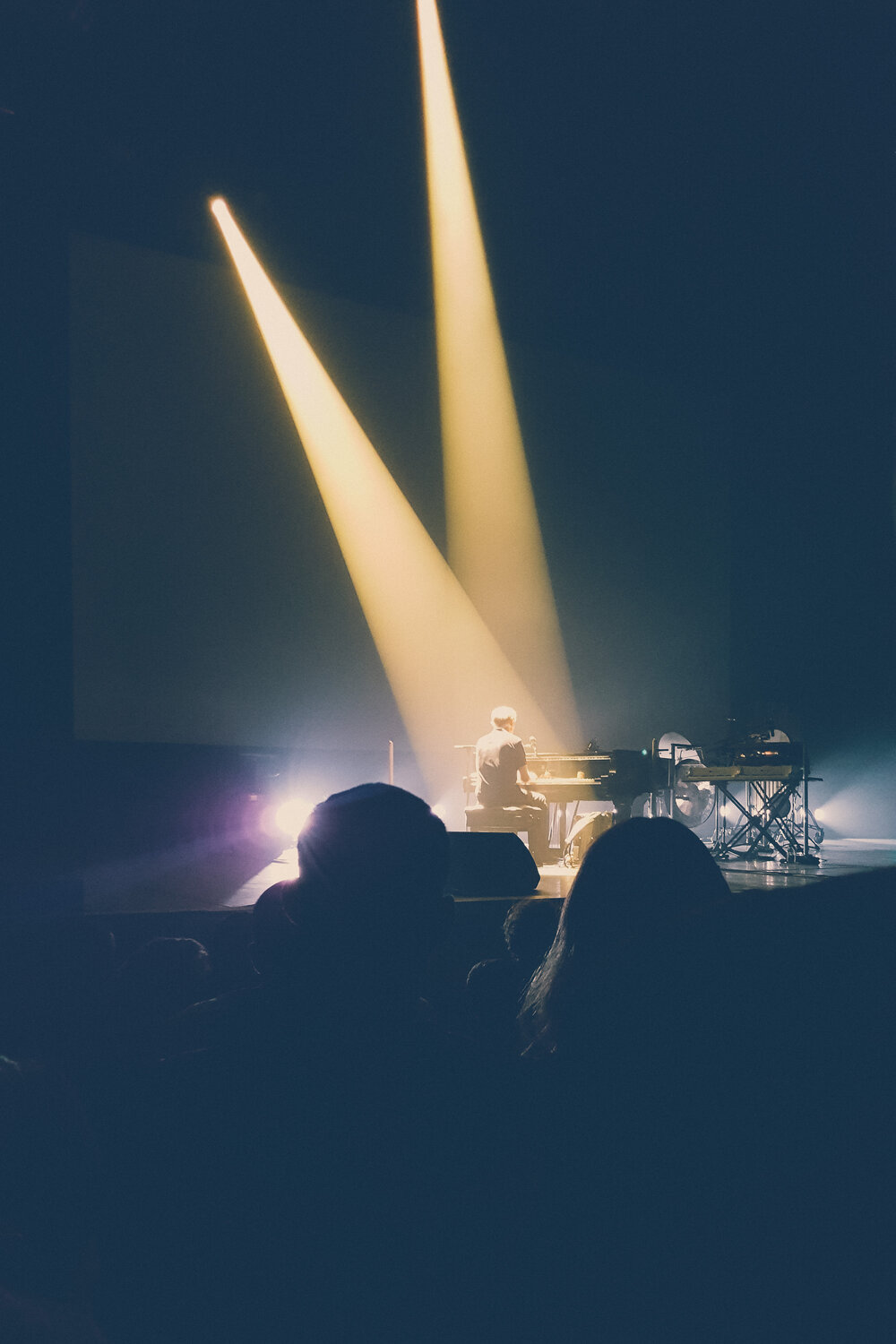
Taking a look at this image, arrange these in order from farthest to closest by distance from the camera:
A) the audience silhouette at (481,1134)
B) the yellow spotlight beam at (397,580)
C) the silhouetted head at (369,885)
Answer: the yellow spotlight beam at (397,580)
the silhouetted head at (369,885)
the audience silhouette at (481,1134)

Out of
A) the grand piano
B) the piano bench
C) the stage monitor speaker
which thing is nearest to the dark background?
the stage monitor speaker

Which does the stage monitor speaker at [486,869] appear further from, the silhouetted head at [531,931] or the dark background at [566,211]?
the dark background at [566,211]

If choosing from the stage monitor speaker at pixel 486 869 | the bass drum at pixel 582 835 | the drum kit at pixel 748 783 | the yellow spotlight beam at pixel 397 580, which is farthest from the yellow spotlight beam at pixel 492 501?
the stage monitor speaker at pixel 486 869

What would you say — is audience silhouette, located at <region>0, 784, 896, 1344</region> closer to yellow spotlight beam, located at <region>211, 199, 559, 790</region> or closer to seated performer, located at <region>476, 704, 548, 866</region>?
seated performer, located at <region>476, 704, 548, 866</region>

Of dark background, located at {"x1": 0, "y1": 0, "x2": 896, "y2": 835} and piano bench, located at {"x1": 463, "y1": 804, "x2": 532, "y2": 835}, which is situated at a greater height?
dark background, located at {"x1": 0, "y1": 0, "x2": 896, "y2": 835}

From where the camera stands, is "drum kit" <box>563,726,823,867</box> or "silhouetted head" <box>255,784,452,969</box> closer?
"silhouetted head" <box>255,784,452,969</box>

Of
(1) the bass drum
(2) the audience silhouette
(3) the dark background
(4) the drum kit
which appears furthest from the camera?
(4) the drum kit

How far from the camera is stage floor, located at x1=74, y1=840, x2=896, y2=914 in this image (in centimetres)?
264

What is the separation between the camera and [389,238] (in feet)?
21.7

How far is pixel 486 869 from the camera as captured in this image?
8.07 ft

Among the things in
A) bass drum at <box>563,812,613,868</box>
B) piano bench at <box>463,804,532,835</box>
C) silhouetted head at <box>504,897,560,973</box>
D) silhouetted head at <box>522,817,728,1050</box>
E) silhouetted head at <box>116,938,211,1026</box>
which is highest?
silhouetted head at <box>522,817,728,1050</box>

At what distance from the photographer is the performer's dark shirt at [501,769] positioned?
526cm

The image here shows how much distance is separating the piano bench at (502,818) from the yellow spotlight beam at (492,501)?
2.98 metres

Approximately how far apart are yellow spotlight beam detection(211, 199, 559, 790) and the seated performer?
7.39 ft
